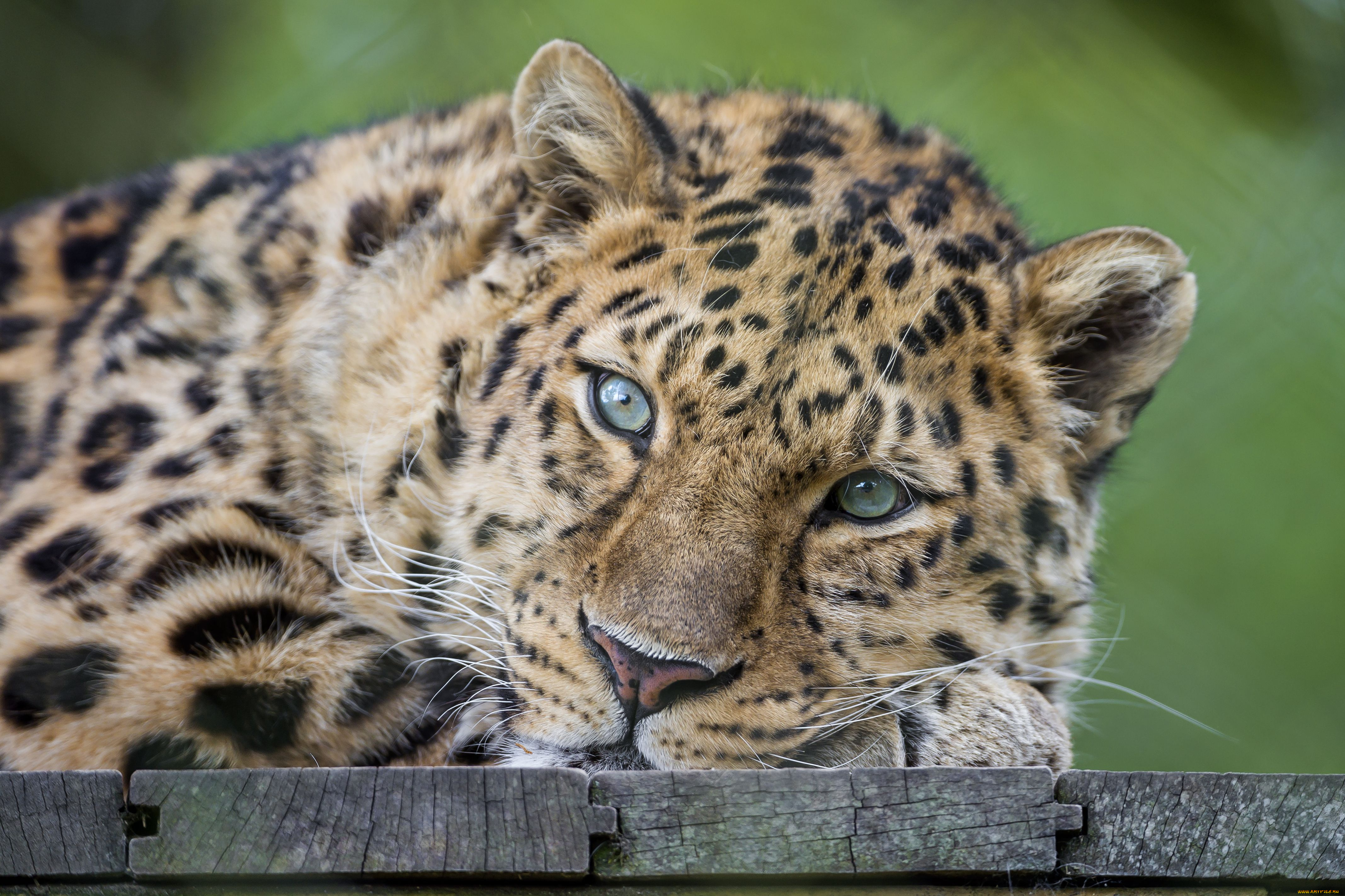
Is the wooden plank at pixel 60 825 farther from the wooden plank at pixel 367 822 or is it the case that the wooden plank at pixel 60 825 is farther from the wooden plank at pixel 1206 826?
the wooden plank at pixel 1206 826

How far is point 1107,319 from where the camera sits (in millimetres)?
3283

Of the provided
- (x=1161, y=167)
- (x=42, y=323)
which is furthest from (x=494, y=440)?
(x=1161, y=167)

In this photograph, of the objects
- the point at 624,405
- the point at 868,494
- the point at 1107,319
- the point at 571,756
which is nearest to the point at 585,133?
the point at 624,405

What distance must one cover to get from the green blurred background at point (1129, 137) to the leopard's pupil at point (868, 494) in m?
1.17

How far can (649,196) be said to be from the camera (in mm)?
3244

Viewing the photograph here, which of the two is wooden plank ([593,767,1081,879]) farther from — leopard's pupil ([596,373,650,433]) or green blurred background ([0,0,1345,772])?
green blurred background ([0,0,1345,772])

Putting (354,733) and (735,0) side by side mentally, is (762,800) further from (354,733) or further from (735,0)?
(735,0)

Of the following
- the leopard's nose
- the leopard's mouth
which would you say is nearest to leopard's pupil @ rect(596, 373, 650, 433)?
the leopard's nose

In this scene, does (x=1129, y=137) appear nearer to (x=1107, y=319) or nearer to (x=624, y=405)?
(x=1107, y=319)

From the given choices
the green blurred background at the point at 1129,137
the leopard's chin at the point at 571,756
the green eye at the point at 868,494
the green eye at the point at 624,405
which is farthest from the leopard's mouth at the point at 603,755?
the green blurred background at the point at 1129,137

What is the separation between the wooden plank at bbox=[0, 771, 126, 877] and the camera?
182cm

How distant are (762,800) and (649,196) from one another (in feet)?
6.12

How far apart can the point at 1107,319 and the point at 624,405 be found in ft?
4.43

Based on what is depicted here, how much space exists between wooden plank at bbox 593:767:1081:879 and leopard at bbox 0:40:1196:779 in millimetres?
620
